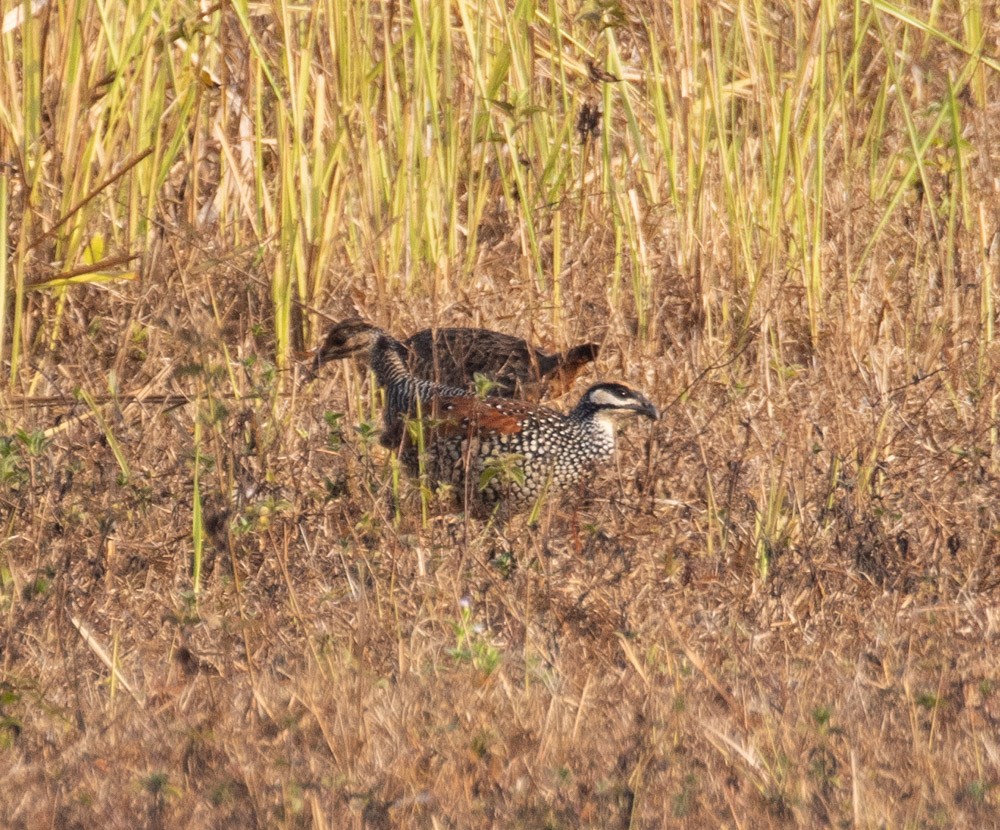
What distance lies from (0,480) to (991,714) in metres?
2.55

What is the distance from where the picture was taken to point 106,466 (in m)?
4.43

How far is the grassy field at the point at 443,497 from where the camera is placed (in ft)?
9.68

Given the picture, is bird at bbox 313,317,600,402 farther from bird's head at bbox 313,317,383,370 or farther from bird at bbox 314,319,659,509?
bird at bbox 314,319,659,509

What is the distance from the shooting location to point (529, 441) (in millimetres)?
4809

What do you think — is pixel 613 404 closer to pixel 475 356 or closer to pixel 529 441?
pixel 529 441

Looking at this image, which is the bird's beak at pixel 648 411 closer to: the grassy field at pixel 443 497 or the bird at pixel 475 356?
the grassy field at pixel 443 497

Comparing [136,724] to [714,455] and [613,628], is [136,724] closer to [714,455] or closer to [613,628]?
[613,628]

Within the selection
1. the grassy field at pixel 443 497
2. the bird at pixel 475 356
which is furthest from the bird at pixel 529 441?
the bird at pixel 475 356

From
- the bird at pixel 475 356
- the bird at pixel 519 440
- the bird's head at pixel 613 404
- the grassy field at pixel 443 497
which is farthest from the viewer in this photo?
the bird at pixel 475 356

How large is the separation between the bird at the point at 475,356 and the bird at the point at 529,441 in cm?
66

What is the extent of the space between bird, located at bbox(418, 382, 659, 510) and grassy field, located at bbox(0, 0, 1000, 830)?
0.12 m

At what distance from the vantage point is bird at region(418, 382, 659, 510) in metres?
4.75

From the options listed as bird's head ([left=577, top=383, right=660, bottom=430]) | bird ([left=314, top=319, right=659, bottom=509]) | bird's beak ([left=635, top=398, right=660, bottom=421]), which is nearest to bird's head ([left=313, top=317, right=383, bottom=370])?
bird ([left=314, top=319, right=659, bottom=509])

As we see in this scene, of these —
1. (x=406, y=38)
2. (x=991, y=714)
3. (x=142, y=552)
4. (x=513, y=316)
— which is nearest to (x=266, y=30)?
(x=406, y=38)
